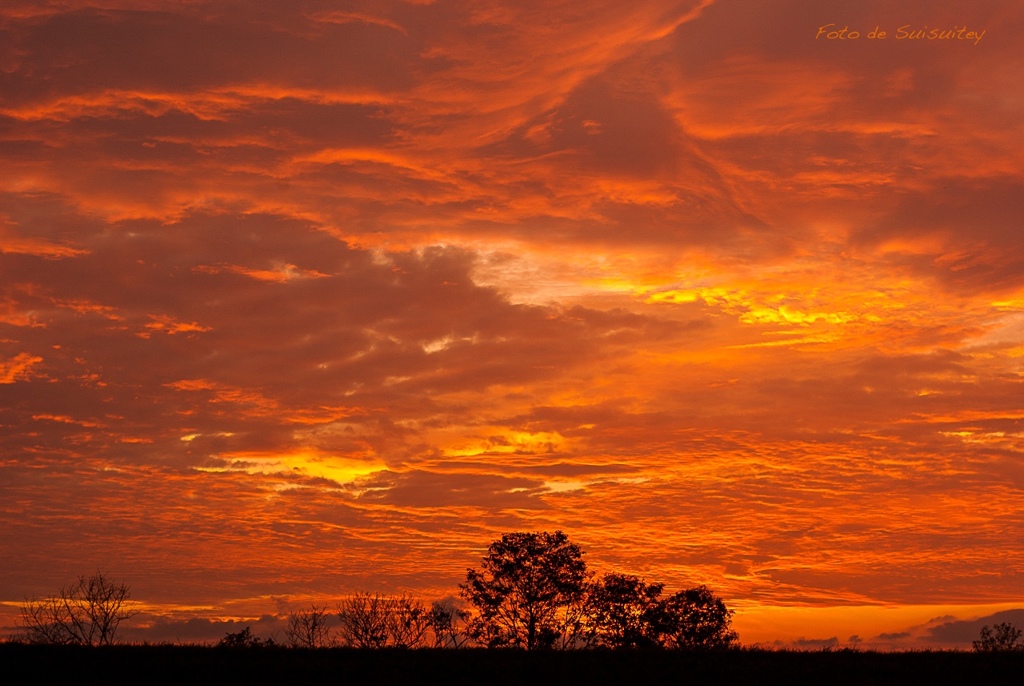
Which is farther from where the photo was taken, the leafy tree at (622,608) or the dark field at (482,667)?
the leafy tree at (622,608)

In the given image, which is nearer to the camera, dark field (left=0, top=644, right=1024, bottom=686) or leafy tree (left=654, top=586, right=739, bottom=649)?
dark field (left=0, top=644, right=1024, bottom=686)

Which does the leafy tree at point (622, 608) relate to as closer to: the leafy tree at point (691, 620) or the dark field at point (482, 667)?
the leafy tree at point (691, 620)

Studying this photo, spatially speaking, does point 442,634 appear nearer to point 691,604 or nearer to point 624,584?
point 624,584

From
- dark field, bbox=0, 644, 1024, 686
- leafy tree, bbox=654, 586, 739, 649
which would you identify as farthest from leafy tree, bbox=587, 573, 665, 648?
dark field, bbox=0, 644, 1024, 686

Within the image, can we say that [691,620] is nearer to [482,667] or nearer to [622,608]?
[622,608]

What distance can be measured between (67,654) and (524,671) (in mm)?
18629

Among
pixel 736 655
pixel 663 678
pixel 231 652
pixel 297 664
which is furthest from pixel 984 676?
pixel 231 652

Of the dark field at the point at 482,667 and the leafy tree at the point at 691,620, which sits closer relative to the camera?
the dark field at the point at 482,667

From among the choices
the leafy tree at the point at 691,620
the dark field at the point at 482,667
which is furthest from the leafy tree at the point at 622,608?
the dark field at the point at 482,667

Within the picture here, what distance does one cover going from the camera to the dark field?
37.3 m

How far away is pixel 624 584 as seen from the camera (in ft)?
256

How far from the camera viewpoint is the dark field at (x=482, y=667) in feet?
122

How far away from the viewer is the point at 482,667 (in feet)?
128

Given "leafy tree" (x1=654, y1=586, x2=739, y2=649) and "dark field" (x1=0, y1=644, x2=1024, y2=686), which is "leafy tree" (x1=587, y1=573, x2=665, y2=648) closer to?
"leafy tree" (x1=654, y1=586, x2=739, y2=649)
